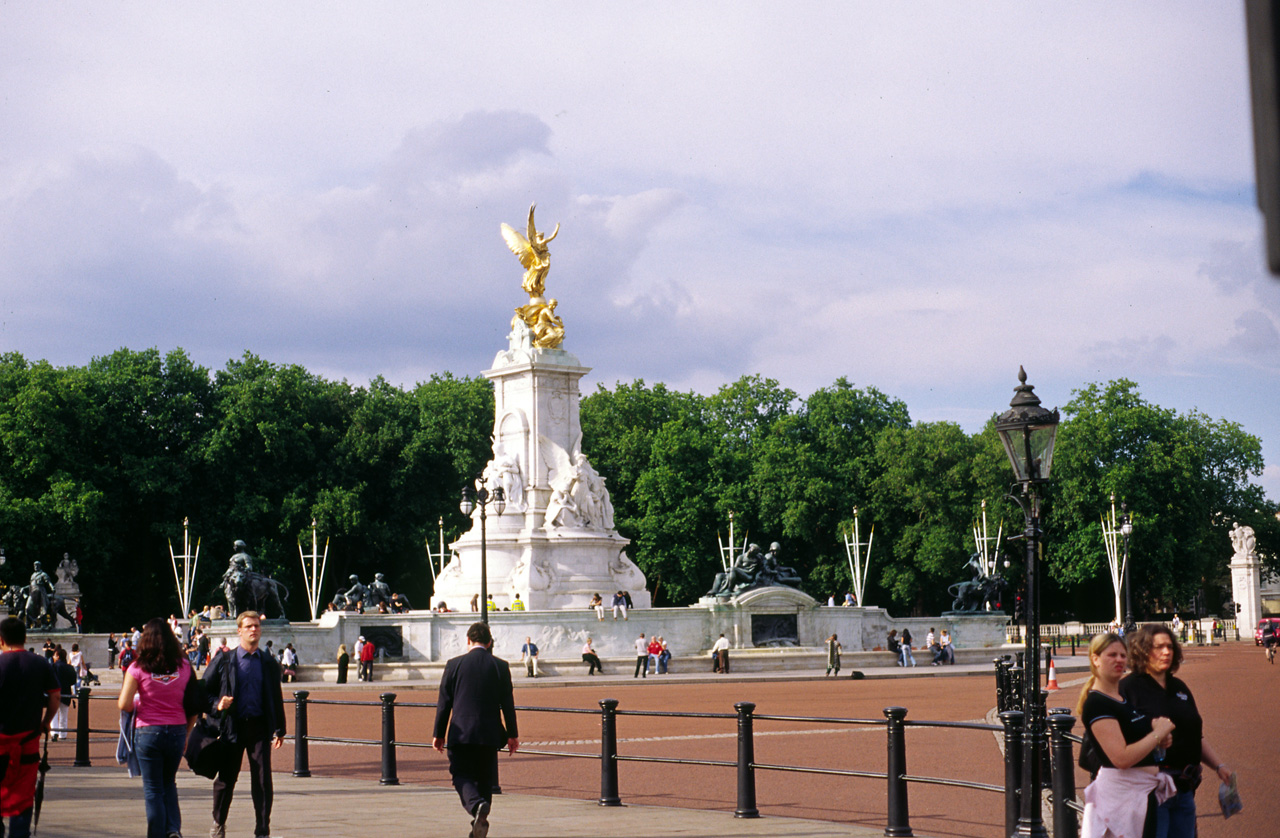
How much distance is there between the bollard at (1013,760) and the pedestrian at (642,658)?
31983mm

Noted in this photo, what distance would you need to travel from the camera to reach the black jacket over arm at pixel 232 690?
10.6 meters

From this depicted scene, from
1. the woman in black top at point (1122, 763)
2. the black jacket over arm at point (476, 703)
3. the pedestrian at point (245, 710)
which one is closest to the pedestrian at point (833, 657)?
the black jacket over arm at point (476, 703)

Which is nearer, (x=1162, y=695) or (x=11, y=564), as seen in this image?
(x=1162, y=695)

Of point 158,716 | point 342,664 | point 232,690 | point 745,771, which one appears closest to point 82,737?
point 232,690

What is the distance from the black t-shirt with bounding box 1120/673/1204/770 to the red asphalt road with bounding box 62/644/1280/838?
4.87 metres

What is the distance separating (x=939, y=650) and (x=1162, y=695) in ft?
143

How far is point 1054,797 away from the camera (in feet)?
29.7

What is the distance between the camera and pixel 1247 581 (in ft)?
266

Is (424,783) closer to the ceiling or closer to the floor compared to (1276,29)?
closer to the floor

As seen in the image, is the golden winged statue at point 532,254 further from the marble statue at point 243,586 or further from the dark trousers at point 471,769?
the dark trousers at point 471,769

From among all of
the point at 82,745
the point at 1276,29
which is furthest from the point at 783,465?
the point at 1276,29

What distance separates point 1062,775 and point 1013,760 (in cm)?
133

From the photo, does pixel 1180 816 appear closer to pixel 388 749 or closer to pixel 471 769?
pixel 471 769

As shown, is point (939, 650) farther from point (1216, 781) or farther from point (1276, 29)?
point (1276, 29)
